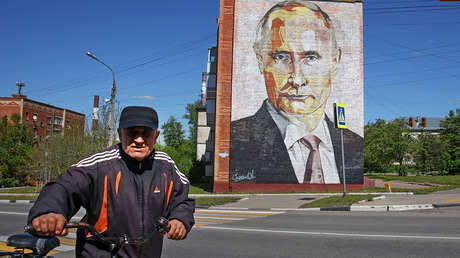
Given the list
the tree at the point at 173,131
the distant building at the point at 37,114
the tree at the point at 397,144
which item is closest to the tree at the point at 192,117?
the tree at the point at 173,131

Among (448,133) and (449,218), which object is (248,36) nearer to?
(449,218)

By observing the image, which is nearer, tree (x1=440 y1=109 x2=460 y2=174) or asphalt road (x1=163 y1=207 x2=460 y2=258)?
asphalt road (x1=163 y1=207 x2=460 y2=258)

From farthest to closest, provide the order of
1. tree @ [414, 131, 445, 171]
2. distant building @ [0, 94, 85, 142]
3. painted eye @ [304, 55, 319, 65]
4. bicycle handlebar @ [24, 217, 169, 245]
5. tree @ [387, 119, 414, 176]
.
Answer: tree @ [414, 131, 445, 171] → tree @ [387, 119, 414, 176] → distant building @ [0, 94, 85, 142] → painted eye @ [304, 55, 319, 65] → bicycle handlebar @ [24, 217, 169, 245]

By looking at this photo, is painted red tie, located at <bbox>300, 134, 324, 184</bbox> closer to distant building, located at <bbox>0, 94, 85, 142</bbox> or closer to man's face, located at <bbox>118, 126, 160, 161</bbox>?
man's face, located at <bbox>118, 126, 160, 161</bbox>

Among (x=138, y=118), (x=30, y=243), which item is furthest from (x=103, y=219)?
(x=30, y=243)

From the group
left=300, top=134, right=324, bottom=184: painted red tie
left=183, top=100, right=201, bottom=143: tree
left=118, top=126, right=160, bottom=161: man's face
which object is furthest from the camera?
left=183, top=100, right=201, bottom=143: tree

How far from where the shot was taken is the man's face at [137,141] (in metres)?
2.23

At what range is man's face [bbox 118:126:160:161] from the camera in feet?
7.33

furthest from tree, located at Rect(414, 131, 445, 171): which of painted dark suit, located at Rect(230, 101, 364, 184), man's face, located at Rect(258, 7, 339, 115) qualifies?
man's face, located at Rect(258, 7, 339, 115)

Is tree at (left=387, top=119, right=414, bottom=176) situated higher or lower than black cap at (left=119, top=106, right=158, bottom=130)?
higher

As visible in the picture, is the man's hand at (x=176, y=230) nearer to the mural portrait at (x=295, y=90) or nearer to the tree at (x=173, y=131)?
the mural portrait at (x=295, y=90)

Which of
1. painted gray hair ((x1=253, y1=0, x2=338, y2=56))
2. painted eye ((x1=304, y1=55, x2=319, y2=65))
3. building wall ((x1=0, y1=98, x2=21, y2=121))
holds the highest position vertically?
painted gray hair ((x1=253, y1=0, x2=338, y2=56))

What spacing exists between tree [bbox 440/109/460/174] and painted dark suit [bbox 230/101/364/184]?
106ft

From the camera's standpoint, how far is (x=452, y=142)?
49.0m
